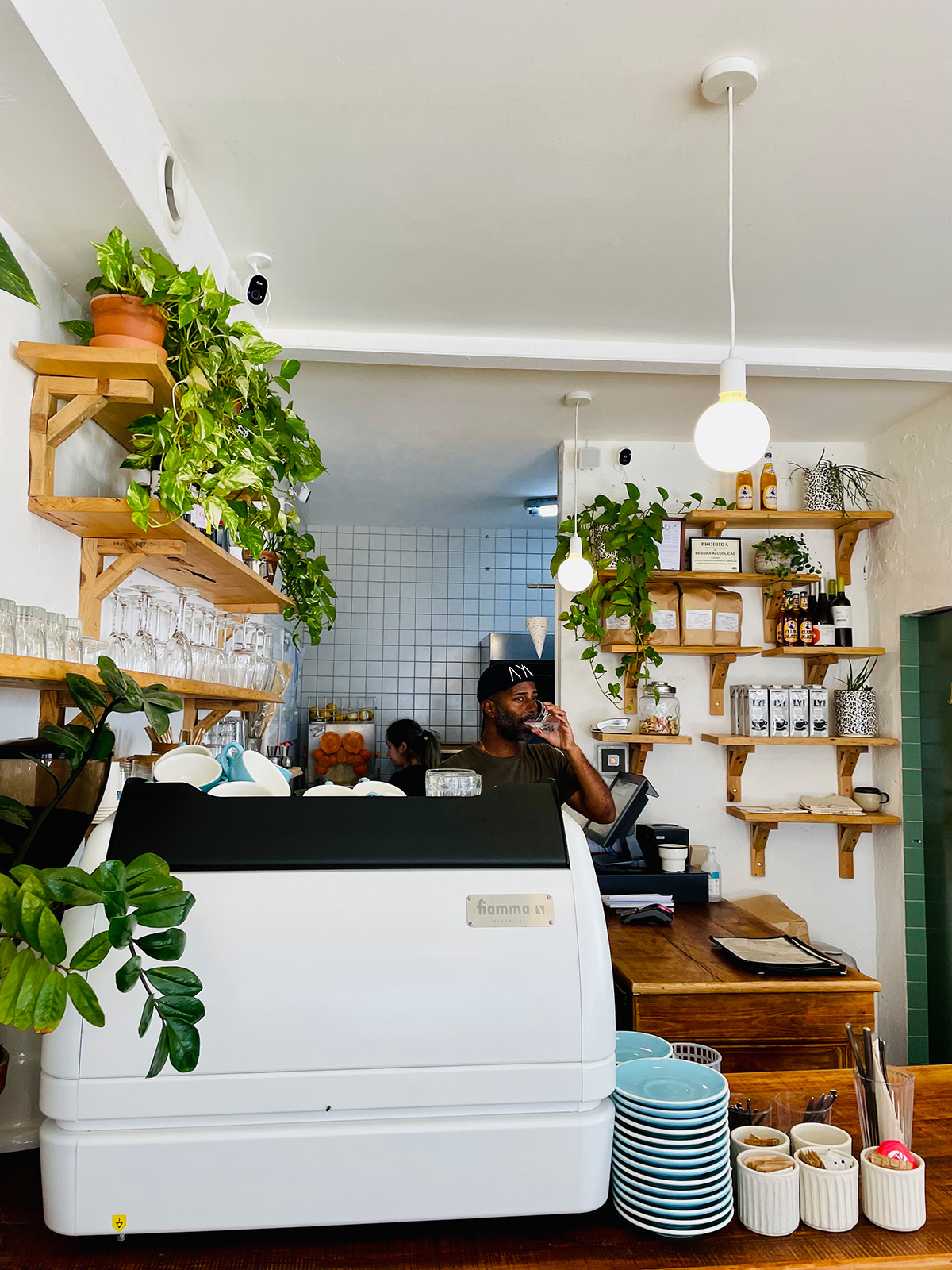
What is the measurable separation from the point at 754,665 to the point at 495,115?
285cm

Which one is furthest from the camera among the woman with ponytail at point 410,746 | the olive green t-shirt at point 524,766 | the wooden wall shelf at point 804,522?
the woman with ponytail at point 410,746

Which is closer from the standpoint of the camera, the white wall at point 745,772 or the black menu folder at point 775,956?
the black menu folder at point 775,956

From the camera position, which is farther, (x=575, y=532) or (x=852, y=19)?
(x=575, y=532)

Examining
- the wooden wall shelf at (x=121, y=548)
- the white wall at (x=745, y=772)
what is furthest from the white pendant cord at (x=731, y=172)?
the white wall at (x=745, y=772)

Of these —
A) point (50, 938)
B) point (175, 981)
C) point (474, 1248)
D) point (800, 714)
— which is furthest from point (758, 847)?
point (50, 938)

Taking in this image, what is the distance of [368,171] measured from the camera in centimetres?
212

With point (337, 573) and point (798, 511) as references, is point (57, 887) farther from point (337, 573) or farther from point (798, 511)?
point (337, 573)

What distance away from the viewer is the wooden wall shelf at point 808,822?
387cm

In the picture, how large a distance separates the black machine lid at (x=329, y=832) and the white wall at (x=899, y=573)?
119 inches

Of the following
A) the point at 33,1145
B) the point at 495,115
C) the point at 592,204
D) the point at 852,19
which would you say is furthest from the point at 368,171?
the point at 33,1145

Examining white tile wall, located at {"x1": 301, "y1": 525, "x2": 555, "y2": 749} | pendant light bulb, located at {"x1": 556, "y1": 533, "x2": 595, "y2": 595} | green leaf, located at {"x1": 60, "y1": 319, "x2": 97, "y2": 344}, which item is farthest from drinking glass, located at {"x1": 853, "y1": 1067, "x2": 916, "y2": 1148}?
white tile wall, located at {"x1": 301, "y1": 525, "x2": 555, "y2": 749}

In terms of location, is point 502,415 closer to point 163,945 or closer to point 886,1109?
point 886,1109

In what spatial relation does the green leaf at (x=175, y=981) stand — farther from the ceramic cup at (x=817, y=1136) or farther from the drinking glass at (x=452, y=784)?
the ceramic cup at (x=817, y=1136)

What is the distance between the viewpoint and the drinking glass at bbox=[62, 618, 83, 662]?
1.59m
